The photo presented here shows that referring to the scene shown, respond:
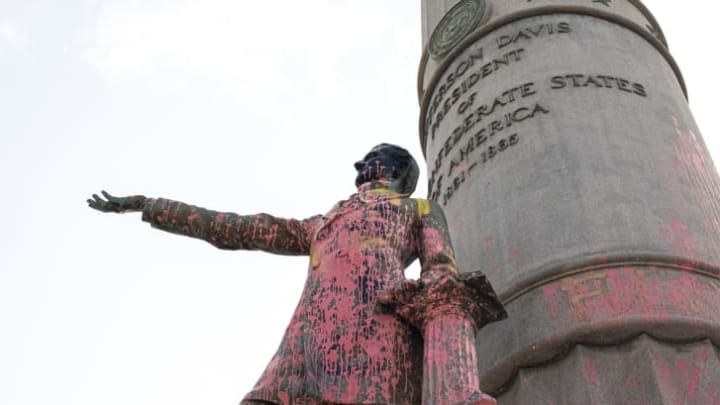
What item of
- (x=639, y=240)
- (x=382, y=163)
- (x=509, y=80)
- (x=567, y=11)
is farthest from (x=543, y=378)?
(x=567, y=11)

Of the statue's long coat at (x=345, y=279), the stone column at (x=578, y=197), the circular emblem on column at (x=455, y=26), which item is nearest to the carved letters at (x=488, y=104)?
the stone column at (x=578, y=197)

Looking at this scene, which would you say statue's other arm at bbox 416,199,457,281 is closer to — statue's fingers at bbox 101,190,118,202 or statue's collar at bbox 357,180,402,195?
statue's collar at bbox 357,180,402,195

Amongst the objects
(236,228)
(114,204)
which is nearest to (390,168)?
(236,228)

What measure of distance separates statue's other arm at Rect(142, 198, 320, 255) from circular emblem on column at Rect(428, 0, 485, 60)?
297cm

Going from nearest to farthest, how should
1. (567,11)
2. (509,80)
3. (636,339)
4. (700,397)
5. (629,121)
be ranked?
(700,397) < (636,339) < (629,121) < (509,80) < (567,11)

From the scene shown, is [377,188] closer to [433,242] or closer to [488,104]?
[433,242]

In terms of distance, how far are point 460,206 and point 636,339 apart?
184cm

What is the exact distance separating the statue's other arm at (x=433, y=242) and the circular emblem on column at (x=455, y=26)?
9.97ft

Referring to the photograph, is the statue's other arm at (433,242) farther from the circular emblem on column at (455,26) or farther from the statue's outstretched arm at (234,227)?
the circular emblem on column at (455,26)

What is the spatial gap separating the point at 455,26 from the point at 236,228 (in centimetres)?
340

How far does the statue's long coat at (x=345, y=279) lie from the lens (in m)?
3.83

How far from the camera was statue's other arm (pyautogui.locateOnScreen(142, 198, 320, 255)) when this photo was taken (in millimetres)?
5035

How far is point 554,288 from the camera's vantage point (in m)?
5.06

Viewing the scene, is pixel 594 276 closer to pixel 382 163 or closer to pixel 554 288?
pixel 554 288
